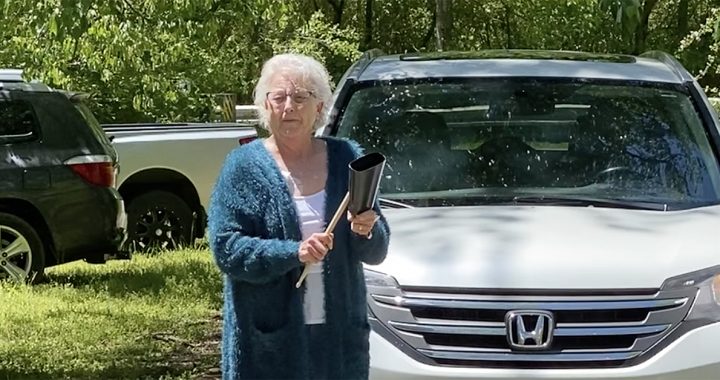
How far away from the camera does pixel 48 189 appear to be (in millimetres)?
8680

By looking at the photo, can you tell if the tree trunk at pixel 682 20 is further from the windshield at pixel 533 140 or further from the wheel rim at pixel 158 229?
the windshield at pixel 533 140

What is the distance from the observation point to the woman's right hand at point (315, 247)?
2783 millimetres

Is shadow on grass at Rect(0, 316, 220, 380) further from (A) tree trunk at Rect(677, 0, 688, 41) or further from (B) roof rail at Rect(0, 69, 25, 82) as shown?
(A) tree trunk at Rect(677, 0, 688, 41)

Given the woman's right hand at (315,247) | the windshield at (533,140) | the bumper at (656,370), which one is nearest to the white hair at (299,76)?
the woman's right hand at (315,247)

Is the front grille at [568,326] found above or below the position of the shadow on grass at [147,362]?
above

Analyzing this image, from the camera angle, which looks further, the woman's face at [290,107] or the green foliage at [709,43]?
the green foliage at [709,43]

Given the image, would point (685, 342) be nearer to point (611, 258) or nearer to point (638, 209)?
point (611, 258)

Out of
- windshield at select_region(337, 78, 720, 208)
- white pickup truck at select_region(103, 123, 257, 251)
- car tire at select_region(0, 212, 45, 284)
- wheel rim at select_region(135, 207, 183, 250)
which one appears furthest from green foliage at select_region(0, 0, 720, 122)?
wheel rim at select_region(135, 207, 183, 250)

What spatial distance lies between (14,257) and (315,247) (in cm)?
654

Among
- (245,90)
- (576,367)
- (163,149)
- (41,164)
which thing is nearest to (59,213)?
(41,164)

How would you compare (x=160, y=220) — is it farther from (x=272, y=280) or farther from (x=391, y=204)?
(x=272, y=280)

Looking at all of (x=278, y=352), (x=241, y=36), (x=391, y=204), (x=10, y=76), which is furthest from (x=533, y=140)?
(x=241, y=36)

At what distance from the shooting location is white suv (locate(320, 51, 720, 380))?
142 inches

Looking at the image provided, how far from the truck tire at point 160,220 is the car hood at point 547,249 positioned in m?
7.36
